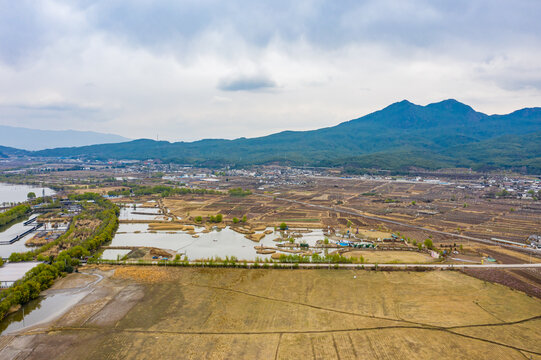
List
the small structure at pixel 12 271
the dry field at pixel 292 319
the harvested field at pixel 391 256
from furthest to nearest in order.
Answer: the harvested field at pixel 391 256 → the small structure at pixel 12 271 → the dry field at pixel 292 319

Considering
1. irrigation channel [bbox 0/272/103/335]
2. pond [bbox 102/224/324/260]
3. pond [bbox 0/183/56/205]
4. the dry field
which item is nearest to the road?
the dry field

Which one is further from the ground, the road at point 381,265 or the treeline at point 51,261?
the treeline at point 51,261

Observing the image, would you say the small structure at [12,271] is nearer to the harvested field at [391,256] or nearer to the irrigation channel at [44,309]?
the irrigation channel at [44,309]

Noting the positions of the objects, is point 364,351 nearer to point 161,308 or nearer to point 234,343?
point 234,343

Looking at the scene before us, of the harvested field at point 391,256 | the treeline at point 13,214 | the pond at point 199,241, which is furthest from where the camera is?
the treeline at point 13,214

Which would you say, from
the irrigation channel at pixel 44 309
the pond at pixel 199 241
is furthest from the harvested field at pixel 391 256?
the irrigation channel at pixel 44 309

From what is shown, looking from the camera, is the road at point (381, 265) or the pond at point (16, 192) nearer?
the road at point (381, 265)

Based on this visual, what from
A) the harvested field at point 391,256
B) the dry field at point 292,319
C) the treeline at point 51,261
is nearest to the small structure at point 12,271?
the treeline at point 51,261

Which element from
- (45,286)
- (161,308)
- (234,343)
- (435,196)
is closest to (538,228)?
(435,196)

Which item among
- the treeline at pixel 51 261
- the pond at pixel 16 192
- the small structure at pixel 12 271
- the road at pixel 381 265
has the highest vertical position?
the pond at pixel 16 192
